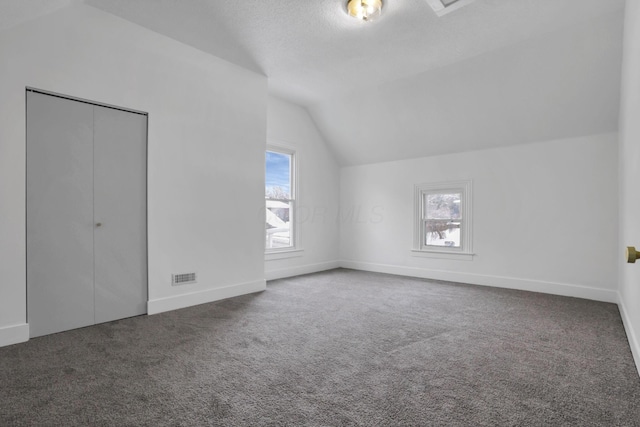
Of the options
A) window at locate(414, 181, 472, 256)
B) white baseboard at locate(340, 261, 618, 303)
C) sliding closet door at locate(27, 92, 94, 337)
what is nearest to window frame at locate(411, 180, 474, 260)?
window at locate(414, 181, 472, 256)

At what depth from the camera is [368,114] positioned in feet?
18.0

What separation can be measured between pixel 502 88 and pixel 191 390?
449 centimetres

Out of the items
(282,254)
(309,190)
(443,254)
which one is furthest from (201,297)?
(443,254)

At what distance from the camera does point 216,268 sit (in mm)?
4066

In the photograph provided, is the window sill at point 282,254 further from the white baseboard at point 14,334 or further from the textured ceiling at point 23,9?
the textured ceiling at point 23,9

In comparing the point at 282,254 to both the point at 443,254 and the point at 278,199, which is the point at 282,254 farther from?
the point at 443,254

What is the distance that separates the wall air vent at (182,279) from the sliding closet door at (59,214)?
2.45 feet

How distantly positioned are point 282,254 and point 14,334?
3413mm

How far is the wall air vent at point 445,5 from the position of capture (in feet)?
9.51

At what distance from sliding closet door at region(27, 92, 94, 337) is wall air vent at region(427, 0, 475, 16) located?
125 inches

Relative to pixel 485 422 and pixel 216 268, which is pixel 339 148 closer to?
pixel 216 268

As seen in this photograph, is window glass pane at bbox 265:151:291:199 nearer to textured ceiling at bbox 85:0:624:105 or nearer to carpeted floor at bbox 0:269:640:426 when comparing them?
textured ceiling at bbox 85:0:624:105

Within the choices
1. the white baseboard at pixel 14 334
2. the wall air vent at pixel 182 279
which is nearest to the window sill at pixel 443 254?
the wall air vent at pixel 182 279

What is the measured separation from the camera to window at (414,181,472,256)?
5270 millimetres
